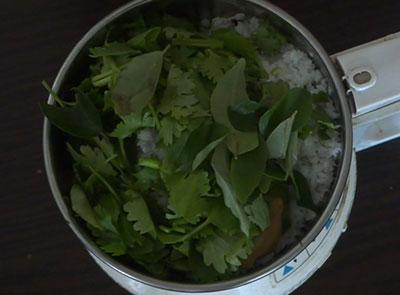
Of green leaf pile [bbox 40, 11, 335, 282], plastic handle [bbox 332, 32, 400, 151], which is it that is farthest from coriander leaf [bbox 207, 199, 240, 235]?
plastic handle [bbox 332, 32, 400, 151]

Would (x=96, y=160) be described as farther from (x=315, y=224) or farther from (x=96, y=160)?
(x=315, y=224)

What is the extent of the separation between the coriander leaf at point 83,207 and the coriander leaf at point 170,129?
0.06m

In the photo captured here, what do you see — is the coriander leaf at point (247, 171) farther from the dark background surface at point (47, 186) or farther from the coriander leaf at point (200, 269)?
the dark background surface at point (47, 186)

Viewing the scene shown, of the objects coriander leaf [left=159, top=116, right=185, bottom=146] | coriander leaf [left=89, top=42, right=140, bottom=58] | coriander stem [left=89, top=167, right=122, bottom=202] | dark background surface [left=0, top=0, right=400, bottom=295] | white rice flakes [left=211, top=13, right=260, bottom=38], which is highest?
coriander leaf [left=89, top=42, right=140, bottom=58]

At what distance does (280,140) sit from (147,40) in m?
0.11

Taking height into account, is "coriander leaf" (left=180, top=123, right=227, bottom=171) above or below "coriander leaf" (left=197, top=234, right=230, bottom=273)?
above

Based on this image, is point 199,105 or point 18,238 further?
point 18,238

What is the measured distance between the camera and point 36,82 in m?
0.61

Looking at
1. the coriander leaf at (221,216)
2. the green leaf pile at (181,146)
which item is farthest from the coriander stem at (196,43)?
the coriander leaf at (221,216)

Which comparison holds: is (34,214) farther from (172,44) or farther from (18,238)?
(172,44)

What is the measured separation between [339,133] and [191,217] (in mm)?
124

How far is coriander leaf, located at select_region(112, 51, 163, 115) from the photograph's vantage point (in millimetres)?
448

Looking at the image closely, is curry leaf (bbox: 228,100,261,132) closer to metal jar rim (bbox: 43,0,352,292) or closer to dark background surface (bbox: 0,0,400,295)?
metal jar rim (bbox: 43,0,352,292)

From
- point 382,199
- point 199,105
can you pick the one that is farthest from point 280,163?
point 382,199
